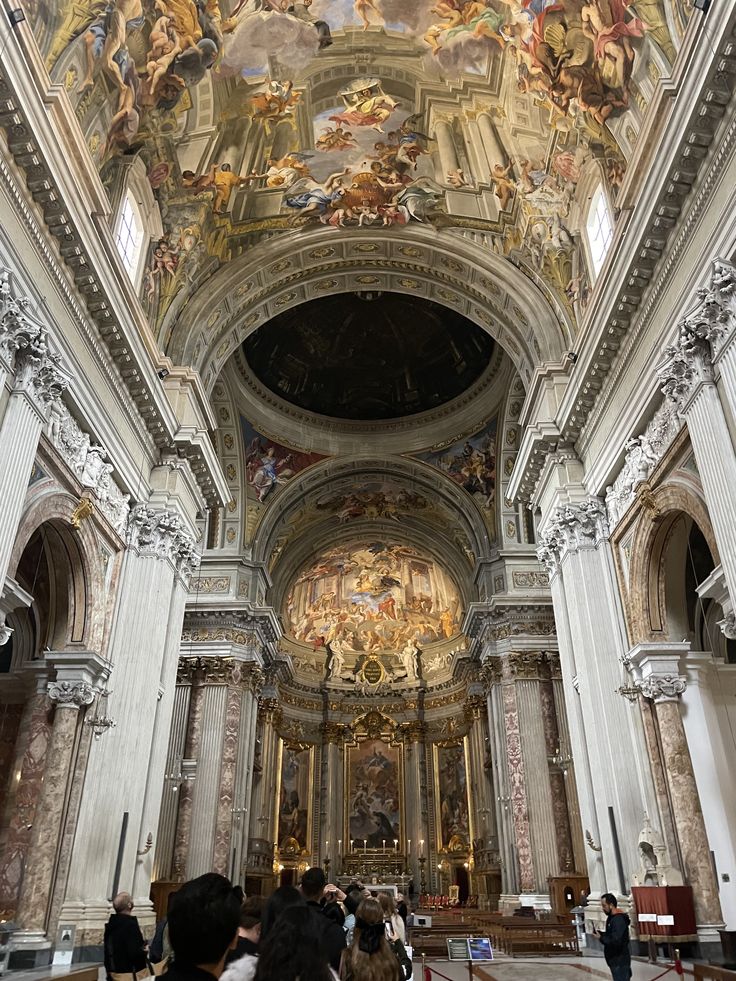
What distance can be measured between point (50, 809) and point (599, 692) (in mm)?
8789

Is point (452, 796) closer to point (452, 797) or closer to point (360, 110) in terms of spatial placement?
point (452, 797)

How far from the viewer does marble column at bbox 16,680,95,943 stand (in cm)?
1054

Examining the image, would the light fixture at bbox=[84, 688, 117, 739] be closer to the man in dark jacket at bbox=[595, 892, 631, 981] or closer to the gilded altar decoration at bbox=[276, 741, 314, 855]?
the man in dark jacket at bbox=[595, 892, 631, 981]

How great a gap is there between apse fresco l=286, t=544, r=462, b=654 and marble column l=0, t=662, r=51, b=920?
2235 centimetres

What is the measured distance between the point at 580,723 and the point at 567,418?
565cm

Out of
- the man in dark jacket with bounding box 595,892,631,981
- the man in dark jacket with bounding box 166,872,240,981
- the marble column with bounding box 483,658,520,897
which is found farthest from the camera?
the marble column with bounding box 483,658,520,897

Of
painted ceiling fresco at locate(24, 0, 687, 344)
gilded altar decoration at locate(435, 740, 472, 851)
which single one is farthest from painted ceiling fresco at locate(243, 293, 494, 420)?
gilded altar decoration at locate(435, 740, 472, 851)

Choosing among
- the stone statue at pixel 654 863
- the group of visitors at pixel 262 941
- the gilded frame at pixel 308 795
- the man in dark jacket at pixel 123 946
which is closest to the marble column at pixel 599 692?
the stone statue at pixel 654 863

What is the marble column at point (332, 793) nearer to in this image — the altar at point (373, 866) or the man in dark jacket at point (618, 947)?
the altar at point (373, 866)

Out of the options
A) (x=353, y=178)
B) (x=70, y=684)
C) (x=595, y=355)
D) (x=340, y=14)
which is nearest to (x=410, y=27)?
(x=340, y=14)

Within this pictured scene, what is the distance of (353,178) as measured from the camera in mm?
16422

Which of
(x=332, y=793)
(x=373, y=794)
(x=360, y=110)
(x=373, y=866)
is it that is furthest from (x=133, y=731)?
(x=373, y=794)

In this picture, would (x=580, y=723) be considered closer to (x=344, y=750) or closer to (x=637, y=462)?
(x=637, y=462)

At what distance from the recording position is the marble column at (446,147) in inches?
599
